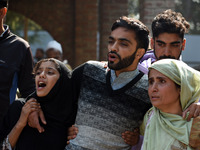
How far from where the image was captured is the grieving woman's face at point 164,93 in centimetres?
235

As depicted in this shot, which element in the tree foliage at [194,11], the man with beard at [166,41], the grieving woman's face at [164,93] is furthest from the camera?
the tree foliage at [194,11]

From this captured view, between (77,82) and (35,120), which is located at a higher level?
(77,82)

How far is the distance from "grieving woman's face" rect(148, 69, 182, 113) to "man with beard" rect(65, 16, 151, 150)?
267 millimetres

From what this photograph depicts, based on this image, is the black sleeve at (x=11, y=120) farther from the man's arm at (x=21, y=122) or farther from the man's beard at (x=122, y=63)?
the man's beard at (x=122, y=63)

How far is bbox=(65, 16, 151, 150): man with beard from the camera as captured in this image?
8.52ft

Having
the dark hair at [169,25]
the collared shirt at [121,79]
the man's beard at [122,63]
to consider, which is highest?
the dark hair at [169,25]

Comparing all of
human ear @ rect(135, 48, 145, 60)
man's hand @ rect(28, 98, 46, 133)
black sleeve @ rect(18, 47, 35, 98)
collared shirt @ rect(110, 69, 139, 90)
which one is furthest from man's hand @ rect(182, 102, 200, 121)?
black sleeve @ rect(18, 47, 35, 98)

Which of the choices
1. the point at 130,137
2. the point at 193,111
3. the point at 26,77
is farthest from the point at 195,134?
the point at 26,77

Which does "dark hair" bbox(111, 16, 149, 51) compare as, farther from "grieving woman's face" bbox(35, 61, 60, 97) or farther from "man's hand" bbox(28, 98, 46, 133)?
"man's hand" bbox(28, 98, 46, 133)

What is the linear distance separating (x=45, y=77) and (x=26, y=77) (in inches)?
25.0

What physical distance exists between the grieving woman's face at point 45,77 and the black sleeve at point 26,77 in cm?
50

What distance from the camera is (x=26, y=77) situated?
333 centimetres

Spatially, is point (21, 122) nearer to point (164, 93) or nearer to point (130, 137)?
point (130, 137)

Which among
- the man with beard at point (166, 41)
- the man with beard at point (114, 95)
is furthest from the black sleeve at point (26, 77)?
the man with beard at point (166, 41)
